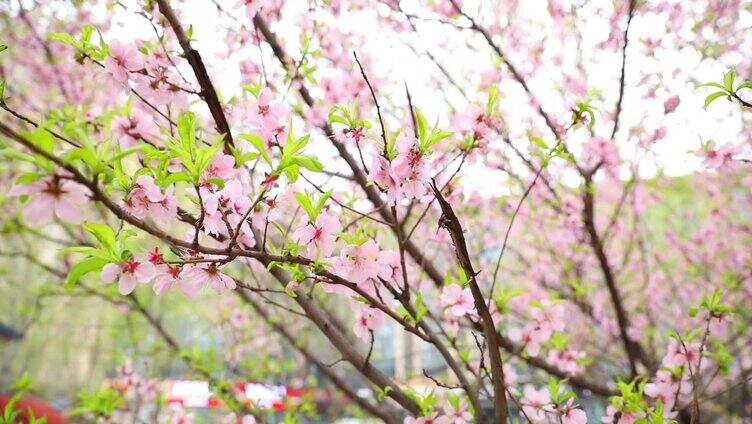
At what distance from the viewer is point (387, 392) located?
2.27 meters

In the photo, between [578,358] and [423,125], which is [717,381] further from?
[423,125]

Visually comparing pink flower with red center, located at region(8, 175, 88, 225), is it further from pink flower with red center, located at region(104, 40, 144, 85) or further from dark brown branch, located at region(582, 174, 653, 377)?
dark brown branch, located at region(582, 174, 653, 377)

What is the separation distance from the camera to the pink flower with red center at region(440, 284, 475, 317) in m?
2.16

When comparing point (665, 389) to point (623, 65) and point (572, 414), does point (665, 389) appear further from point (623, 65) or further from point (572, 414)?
point (623, 65)

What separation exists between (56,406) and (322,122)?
1240 cm

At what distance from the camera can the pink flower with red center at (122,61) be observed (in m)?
1.90

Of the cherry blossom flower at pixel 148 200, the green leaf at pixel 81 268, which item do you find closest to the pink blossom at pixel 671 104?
the cherry blossom flower at pixel 148 200

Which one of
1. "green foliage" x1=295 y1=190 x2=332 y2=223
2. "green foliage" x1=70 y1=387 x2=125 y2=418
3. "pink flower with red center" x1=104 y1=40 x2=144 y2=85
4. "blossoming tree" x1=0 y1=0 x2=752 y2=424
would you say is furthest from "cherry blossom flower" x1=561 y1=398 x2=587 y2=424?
"green foliage" x1=70 y1=387 x2=125 y2=418

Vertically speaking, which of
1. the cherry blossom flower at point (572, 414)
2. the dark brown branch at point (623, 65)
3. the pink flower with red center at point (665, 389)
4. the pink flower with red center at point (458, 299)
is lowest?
the cherry blossom flower at point (572, 414)

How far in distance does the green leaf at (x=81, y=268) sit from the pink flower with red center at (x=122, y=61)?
913 millimetres

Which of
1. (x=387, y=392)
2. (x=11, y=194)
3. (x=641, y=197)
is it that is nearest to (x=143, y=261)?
(x=11, y=194)

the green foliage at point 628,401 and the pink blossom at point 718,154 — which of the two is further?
the pink blossom at point 718,154

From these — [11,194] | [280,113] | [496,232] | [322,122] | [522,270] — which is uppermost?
[496,232]

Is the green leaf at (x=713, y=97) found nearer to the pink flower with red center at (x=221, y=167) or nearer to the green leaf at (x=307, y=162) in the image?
the green leaf at (x=307, y=162)
